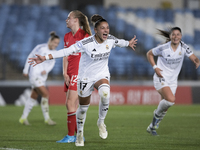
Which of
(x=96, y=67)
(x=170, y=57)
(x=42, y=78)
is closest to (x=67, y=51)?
(x=96, y=67)

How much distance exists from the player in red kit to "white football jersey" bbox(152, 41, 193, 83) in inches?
74.8

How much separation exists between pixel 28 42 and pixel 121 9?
631 cm

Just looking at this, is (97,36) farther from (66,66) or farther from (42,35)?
(42,35)

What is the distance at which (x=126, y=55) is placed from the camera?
62.7 ft

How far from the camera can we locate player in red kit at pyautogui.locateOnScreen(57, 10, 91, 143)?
260 inches

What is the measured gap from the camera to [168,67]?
26.0ft

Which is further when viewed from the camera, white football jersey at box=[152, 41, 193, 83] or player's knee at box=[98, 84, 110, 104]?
white football jersey at box=[152, 41, 193, 83]

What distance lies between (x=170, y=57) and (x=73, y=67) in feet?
7.32

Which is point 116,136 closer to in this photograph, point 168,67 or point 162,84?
point 162,84

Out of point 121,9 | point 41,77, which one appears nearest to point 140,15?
point 121,9

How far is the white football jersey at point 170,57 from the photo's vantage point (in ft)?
25.2

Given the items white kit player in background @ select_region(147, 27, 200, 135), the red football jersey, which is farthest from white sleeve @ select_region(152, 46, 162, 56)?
the red football jersey

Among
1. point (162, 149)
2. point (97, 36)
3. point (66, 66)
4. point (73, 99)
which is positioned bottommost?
point (162, 149)

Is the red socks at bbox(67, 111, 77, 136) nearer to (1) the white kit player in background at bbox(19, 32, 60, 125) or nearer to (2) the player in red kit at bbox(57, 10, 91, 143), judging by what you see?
(2) the player in red kit at bbox(57, 10, 91, 143)
